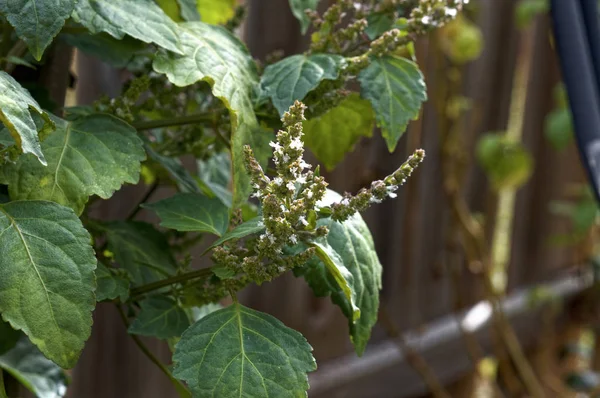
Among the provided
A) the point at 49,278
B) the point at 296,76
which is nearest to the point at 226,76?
the point at 296,76

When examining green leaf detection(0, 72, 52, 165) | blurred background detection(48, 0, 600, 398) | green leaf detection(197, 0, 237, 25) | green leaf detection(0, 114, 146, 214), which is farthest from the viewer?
blurred background detection(48, 0, 600, 398)

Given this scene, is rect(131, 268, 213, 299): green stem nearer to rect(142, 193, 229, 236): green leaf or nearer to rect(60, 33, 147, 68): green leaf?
rect(142, 193, 229, 236): green leaf

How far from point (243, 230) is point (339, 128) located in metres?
0.38

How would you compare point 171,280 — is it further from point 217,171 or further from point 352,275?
point 217,171

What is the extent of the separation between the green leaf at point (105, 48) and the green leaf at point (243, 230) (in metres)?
0.33

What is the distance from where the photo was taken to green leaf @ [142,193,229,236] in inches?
36.6

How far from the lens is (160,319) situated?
96cm

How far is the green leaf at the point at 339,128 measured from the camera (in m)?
1.16

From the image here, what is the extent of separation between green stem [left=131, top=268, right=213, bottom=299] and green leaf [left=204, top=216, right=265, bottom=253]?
2.5 inches

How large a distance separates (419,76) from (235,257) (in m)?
0.36

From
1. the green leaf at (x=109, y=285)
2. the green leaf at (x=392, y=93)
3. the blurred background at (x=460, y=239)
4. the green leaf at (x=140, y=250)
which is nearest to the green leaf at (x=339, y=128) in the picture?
the green leaf at (x=392, y=93)

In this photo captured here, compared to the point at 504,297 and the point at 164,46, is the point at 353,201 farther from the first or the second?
the point at 504,297

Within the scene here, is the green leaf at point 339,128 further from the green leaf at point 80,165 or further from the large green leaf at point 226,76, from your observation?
the green leaf at point 80,165

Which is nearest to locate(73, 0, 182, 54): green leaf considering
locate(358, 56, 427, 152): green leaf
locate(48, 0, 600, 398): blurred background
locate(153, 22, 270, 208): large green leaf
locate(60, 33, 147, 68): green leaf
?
locate(153, 22, 270, 208): large green leaf
